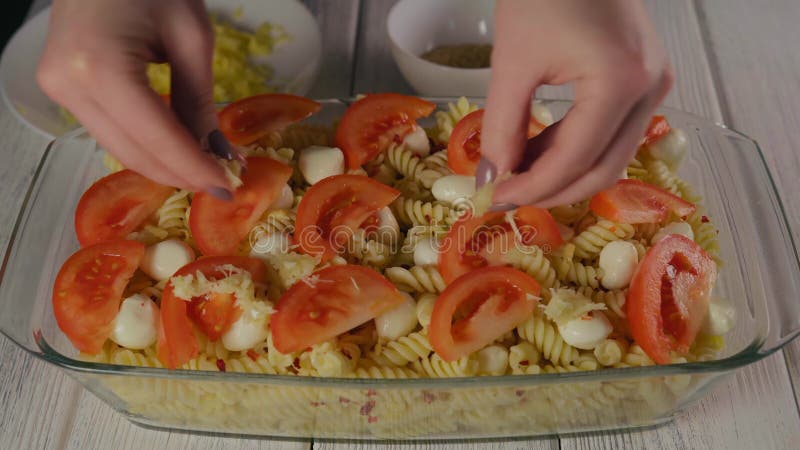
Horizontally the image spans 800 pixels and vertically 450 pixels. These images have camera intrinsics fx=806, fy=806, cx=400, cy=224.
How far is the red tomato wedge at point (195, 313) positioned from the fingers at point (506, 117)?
0.83 meters

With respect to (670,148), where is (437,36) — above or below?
below

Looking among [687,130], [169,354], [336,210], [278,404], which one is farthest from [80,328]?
[687,130]

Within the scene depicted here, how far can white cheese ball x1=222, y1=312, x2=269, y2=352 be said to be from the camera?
217 cm

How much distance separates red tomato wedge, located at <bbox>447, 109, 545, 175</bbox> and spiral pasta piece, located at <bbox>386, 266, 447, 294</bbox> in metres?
0.42

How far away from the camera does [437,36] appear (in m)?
3.59

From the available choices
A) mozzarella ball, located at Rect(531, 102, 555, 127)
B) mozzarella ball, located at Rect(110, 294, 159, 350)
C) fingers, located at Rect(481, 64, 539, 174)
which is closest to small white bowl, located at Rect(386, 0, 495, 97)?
mozzarella ball, located at Rect(531, 102, 555, 127)

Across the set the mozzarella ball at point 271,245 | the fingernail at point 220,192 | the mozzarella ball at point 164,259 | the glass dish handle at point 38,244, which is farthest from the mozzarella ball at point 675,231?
the glass dish handle at point 38,244

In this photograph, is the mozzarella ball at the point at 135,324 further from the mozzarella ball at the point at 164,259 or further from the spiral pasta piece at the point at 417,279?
the spiral pasta piece at the point at 417,279

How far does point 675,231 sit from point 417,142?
2.86 feet

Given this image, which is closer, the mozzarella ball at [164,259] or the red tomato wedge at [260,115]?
the mozzarella ball at [164,259]

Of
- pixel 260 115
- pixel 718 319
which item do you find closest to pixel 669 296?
pixel 718 319

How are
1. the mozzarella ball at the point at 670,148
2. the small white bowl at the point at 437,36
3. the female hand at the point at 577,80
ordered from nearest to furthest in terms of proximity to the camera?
the female hand at the point at 577,80 < the mozzarella ball at the point at 670,148 < the small white bowl at the point at 437,36

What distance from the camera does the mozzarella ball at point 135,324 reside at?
2186 millimetres

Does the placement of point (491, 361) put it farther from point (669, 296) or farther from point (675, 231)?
point (675, 231)
